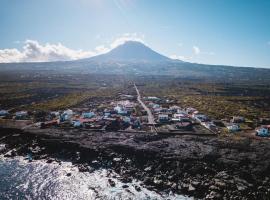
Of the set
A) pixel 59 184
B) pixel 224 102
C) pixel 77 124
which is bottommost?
pixel 59 184

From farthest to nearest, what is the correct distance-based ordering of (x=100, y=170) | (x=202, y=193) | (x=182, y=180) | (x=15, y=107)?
(x=15, y=107), (x=100, y=170), (x=182, y=180), (x=202, y=193)

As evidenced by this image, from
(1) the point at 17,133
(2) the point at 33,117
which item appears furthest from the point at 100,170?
(2) the point at 33,117

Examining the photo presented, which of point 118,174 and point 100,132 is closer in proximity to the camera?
point 118,174

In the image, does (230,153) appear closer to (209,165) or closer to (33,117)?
(209,165)

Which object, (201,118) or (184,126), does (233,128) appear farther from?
(201,118)

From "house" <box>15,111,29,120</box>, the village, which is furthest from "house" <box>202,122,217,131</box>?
"house" <box>15,111,29,120</box>

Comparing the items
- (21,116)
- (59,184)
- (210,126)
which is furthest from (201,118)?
(21,116)

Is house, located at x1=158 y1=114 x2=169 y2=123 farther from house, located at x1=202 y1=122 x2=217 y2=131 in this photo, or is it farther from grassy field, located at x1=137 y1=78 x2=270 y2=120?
grassy field, located at x1=137 y1=78 x2=270 y2=120

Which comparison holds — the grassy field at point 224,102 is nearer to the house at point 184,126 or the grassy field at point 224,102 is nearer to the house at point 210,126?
the house at point 210,126
